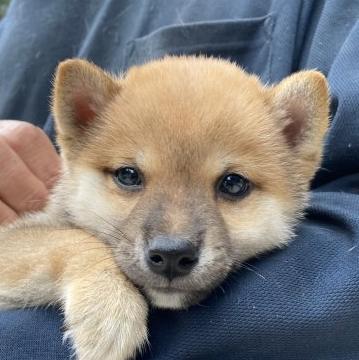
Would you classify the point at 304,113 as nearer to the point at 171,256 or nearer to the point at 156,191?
the point at 156,191

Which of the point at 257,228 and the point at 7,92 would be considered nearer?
the point at 257,228

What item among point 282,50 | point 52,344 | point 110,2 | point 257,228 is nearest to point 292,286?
point 257,228

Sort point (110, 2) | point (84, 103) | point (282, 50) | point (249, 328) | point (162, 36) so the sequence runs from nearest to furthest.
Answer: point (249, 328) < point (84, 103) < point (282, 50) < point (162, 36) < point (110, 2)

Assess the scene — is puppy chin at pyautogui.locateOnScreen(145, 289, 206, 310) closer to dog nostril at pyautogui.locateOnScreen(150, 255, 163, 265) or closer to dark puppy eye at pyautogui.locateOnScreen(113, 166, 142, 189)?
dog nostril at pyautogui.locateOnScreen(150, 255, 163, 265)

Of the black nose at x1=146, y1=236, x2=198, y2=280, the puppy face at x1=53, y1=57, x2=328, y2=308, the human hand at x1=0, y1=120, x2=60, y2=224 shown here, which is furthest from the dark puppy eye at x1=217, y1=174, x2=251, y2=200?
the human hand at x1=0, y1=120, x2=60, y2=224

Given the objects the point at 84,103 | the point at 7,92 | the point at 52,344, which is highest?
the point at 84,103

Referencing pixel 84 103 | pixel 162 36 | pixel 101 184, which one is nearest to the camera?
pixel 101 184

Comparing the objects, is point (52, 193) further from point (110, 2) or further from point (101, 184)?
point (110, 2)

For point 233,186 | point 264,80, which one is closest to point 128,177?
point 233,186
